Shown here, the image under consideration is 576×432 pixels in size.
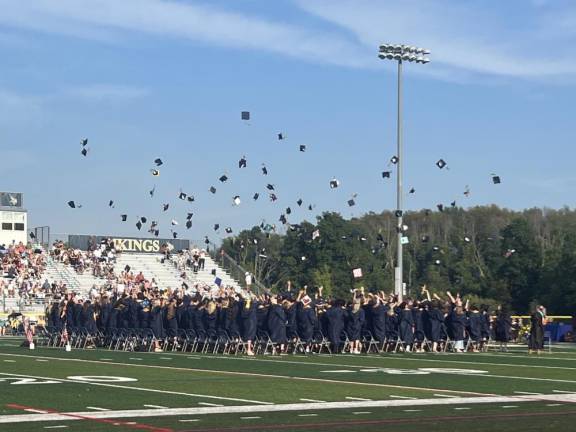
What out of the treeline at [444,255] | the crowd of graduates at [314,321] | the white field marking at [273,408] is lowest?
the white field marking at [273,408]

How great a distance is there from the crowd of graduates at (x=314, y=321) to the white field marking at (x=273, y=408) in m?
13.1

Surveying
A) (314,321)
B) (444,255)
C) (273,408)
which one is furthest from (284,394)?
(444,255)

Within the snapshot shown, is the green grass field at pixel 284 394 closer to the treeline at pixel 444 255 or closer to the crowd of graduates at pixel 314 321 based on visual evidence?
the crowd of graduates at pixel 314 321

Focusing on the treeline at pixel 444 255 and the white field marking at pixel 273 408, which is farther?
the treeline at pixel 444 255

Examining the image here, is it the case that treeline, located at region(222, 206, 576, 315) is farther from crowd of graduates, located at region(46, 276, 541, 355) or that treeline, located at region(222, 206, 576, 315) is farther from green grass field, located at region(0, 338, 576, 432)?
green grass field, located at region(0, 338, 576, 432)

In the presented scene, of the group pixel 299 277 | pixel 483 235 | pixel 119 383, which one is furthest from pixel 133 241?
pixel 119 383

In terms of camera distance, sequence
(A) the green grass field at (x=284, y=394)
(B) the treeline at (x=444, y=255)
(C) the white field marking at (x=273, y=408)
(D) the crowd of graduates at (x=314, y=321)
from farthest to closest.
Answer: (B) the treeline at (x=444, y=255)
(D) the crowd of graduates at (x=314, y=321)
(C) the white field marking at (x=273, y=408)
(A) the green grass field at (x=284, y=394)

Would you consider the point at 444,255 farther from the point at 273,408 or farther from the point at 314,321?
the point at 273,408

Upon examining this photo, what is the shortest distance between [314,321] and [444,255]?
63.8 metres

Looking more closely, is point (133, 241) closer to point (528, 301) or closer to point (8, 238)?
point (8, 238)

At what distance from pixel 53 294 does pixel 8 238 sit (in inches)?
1022

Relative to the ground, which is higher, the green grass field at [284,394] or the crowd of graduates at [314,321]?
the crowd of graduates at [314,321]

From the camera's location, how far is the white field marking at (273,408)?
13383 mm

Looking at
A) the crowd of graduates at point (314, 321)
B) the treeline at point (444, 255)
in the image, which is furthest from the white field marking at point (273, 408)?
the treeline at point (444, 255)
